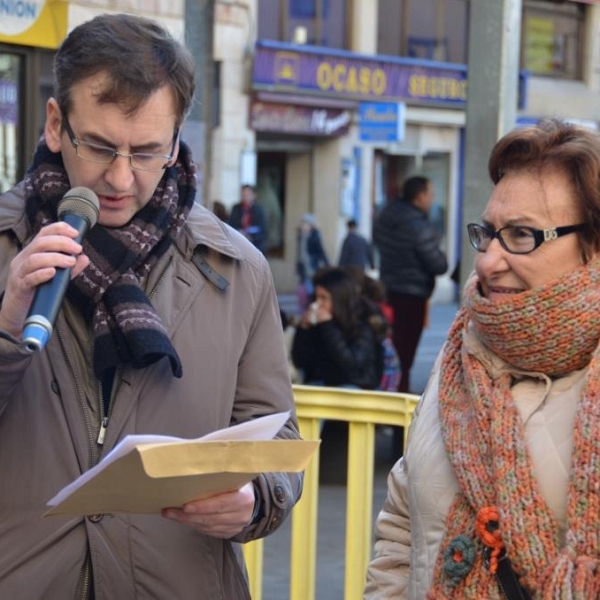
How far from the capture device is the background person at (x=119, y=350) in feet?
8.02

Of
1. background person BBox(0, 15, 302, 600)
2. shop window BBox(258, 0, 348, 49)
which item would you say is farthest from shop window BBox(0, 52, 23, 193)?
shop window BBox(258, 0, 348, 49)

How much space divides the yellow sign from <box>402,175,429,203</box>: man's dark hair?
3.07 metres

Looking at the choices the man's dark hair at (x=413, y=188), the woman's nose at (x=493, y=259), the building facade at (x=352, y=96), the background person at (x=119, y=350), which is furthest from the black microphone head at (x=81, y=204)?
the building facade at (x=352, y=96)

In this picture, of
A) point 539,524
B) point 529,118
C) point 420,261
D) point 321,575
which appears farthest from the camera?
point 529,118

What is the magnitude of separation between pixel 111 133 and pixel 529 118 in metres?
26.7

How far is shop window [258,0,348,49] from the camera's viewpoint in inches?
989

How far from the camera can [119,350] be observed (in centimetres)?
241

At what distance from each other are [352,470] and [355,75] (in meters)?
22.7

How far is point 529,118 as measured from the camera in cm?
2842

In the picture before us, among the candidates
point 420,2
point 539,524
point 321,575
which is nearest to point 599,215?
point 539,524

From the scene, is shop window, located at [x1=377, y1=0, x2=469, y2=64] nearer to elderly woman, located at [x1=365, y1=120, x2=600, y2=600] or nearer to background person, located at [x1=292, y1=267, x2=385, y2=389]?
background person, located at [x1=292, y1=267, x2=385, y2=389]

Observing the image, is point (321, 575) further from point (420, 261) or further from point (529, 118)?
point (529, 118)

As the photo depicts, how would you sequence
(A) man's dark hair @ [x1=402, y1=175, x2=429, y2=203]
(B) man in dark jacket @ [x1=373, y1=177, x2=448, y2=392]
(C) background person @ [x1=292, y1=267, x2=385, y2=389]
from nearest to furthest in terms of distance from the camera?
(C) background person @ [x1=292, y1=267, x2=385, y2=389], (B) man in dark jacket @ [x1=373, y1=177, x2=448, y2=392], (A) man's dark hair @ [x1=402, y1=175, x2=429, y2=203]

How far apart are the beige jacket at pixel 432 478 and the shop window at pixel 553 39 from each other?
89.4 feet
